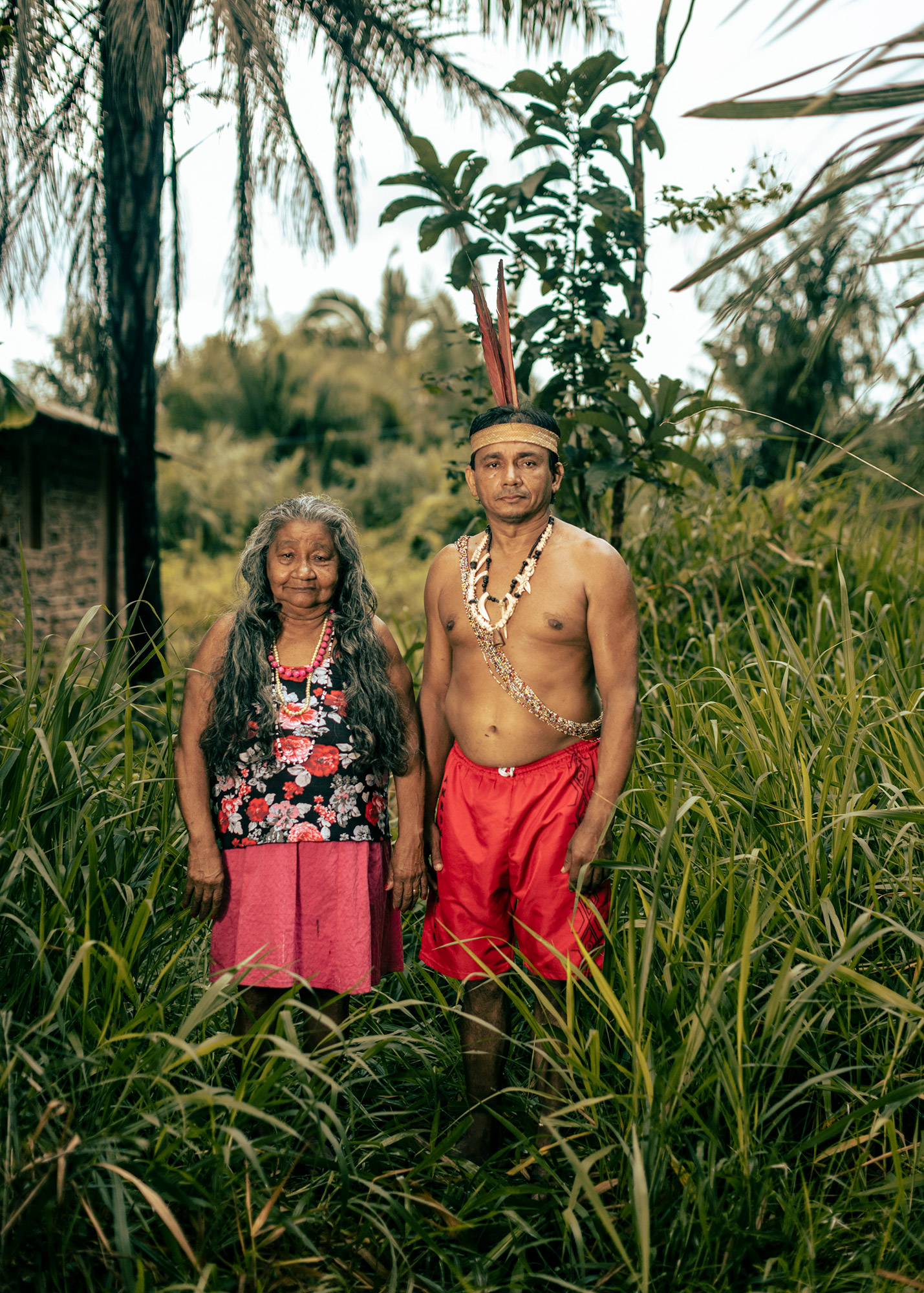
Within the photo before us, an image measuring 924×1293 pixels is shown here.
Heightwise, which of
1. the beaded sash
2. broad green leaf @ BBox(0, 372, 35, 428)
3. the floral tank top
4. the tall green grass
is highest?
broad green leaf @ BBox(0, 372, 35, 428)

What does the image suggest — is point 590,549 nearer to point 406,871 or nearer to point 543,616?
point 543,616

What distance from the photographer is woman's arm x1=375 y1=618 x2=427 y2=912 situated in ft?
7.27

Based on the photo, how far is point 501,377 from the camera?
2.35 meters

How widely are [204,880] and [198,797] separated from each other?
184mm

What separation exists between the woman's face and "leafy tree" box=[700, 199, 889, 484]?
99 centimetres

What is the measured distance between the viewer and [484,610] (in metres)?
2.15

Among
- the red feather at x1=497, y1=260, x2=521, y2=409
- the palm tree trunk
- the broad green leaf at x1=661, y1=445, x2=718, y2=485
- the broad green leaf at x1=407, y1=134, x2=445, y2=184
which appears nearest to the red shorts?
the red feather at x1=497, y1=260, x2=521, y2=409

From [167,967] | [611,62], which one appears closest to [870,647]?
[611,62]

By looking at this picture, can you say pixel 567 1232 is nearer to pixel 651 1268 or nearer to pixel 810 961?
pixel 651 1268

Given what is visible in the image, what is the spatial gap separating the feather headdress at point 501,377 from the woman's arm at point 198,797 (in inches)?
32.1

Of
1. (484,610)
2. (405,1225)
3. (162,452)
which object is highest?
(162,452)

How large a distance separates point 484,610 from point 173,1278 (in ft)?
4.53

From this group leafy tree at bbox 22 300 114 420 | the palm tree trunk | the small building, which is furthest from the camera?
the small building

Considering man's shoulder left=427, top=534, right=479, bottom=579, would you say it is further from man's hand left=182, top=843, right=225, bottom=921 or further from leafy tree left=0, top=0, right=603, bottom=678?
leafy tree left=0, top=0, right=603, bottom=678
